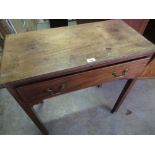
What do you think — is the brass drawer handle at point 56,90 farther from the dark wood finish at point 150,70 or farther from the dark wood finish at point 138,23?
the dark wood finish at point 138,23

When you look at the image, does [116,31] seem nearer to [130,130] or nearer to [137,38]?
[137,38]

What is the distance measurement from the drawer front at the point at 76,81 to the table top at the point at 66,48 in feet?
0.21

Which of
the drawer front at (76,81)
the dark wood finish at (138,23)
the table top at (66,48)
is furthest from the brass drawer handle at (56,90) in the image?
the dark wood finish at (138,23)

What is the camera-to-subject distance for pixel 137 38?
0.89m

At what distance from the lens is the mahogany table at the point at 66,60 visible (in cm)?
66

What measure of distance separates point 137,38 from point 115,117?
816 mm

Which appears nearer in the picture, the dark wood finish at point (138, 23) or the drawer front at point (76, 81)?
the drawer front at point (76, 81)

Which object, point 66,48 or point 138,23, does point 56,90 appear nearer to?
point 66,48

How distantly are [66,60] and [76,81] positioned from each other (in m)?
0.13

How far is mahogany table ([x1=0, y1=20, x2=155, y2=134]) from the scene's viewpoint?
658 millimetres

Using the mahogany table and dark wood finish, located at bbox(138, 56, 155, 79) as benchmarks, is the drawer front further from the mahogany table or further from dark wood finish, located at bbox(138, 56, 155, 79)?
dark wood finish, located at bbox(138, 56, 155, 79)

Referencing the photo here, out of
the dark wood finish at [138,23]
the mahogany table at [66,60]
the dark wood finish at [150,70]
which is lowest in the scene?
the dark wood finish at [150,70]

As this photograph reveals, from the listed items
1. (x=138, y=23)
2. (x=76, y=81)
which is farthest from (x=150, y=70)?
(x=76, y=81)

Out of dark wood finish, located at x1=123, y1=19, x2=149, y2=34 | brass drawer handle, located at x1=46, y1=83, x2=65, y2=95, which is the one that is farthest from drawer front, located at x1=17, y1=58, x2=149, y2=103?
dark wood finish, located at x1=123, y1=19, x2=149, y2=34
